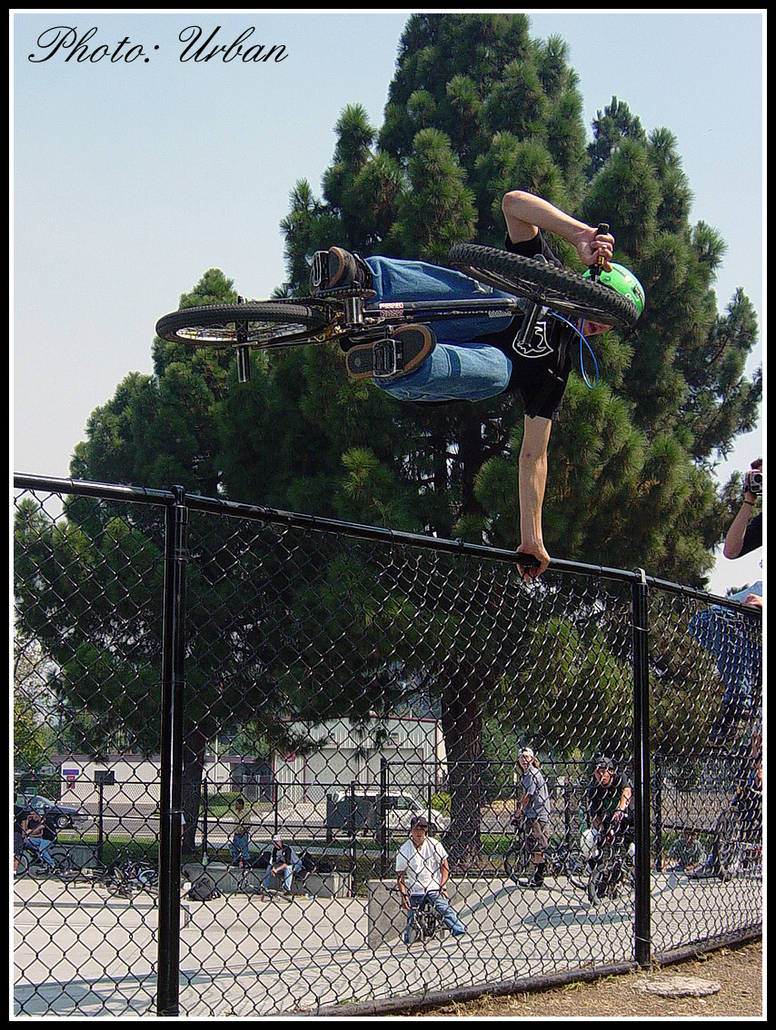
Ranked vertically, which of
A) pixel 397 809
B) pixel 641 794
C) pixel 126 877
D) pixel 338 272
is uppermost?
pixel 338 272

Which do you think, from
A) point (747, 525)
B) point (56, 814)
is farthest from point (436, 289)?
point (56, 814)

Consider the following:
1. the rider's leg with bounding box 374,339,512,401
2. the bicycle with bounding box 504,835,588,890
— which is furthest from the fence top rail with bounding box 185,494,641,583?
the bicycle with bounding box 504,835,588,890

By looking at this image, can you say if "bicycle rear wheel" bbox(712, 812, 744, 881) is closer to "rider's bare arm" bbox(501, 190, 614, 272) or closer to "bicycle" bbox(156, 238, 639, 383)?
"bicycle" bbox(156, 238, 639, 383)

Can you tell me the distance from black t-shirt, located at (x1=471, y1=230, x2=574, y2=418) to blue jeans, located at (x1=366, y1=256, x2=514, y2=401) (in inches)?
2.3

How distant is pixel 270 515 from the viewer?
3.48m

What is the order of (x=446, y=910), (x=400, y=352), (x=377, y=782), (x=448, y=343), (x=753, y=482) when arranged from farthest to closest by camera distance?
(x=377, y=782) < (x=446, y=910) < (x=753, y=482) < (x=448, y=343) < (x=400, y=352)

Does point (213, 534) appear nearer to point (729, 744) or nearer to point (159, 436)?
point (159, 436)

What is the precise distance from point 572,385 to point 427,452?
2.53 m

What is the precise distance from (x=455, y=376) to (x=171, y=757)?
1.79 metres

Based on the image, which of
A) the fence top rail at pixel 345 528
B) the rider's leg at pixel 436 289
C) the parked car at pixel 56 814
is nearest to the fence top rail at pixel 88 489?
the fence top rail at pixel 345 528

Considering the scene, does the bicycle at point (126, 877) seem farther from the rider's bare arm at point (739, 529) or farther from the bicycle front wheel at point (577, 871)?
the rider's bare arm at point (739, 529)

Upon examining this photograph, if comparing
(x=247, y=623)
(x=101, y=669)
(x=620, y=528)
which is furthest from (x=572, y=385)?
(x=101, y=669)

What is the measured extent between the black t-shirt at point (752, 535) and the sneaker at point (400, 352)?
110 inches

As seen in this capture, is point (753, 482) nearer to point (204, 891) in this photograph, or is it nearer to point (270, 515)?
point (270, 515)
